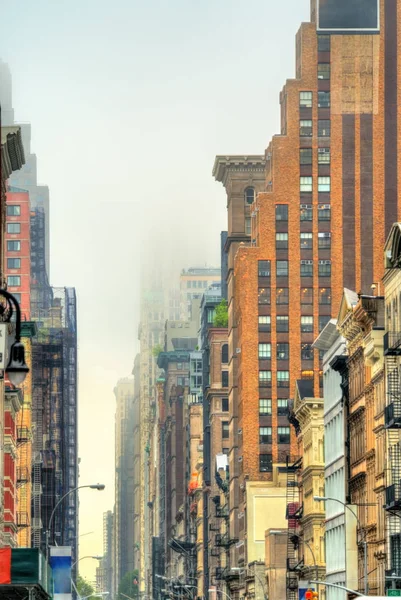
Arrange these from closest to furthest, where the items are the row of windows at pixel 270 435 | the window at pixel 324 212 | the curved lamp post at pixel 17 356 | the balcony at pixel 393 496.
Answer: the curved lamp post at pixel 17 356 → the balcony at pixel 393 496 → the window at pixel 324 212 → the row of windows at pixel 270 435

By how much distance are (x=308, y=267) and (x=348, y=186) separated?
32.1ft

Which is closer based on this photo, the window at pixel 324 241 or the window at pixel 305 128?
the window at pixel 324 241

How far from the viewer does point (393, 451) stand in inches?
3716

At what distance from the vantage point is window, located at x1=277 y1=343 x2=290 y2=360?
195462 millimetres

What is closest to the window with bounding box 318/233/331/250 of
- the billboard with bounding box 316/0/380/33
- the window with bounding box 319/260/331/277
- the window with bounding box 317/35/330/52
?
the window with bounding box 319/260/331/277

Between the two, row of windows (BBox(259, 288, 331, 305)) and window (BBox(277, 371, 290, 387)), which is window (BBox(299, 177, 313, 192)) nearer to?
row of windows (BBox(259, 288, 331, 305))

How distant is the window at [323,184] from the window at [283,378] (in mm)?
19934

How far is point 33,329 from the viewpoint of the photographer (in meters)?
160

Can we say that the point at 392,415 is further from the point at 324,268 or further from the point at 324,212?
the point at 324,212

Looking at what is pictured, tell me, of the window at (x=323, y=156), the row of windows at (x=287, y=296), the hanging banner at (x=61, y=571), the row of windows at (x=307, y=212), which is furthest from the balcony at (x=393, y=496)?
the window at (x=323, y=156)

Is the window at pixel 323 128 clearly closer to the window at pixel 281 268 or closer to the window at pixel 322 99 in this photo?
the window at pixel 322 99

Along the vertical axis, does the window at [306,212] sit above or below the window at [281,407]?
above

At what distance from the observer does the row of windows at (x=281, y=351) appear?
193750mm

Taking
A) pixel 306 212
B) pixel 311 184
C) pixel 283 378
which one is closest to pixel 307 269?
pixel 306 212
